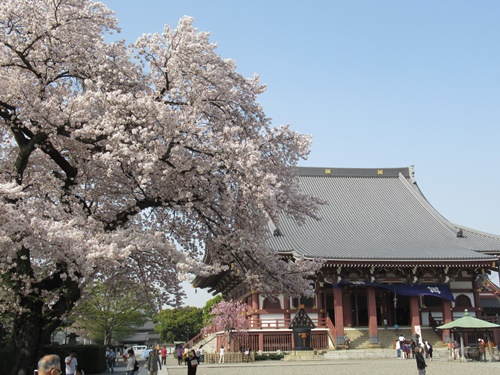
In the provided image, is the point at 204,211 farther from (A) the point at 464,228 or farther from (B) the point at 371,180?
(B) the point at 371,180

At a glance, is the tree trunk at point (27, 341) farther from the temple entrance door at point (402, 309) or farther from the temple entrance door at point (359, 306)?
the temple entrance door at point (402, 309)

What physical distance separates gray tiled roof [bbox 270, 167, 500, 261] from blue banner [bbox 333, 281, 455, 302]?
1.89 metres

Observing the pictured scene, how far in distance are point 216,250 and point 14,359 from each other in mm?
5906

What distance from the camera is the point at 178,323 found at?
105 metres

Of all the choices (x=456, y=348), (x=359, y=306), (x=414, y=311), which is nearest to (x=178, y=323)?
(x=359, y=306)

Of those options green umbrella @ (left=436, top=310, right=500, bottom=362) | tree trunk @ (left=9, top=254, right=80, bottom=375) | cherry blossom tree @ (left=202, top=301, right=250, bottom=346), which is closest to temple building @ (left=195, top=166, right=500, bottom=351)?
cherry blossom tree @ (left=202, top=301, right=250, bottom=346)

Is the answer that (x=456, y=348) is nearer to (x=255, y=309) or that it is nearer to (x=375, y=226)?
(x=255, y=309)

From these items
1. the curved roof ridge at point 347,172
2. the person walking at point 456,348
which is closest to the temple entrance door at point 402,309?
the person walking at point 456,348

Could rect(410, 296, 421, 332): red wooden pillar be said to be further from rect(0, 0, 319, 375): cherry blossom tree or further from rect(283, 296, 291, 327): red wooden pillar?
rect(0, 0, 319, 375): cherry blossom tree

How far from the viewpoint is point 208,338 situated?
4228 cm

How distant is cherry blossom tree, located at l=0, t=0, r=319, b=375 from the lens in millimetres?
12914

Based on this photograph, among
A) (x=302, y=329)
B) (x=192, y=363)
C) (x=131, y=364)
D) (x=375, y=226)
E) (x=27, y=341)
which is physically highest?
(x=375, y=226)

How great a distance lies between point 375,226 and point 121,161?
30916 mm

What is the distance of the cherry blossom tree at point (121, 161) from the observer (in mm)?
12914
